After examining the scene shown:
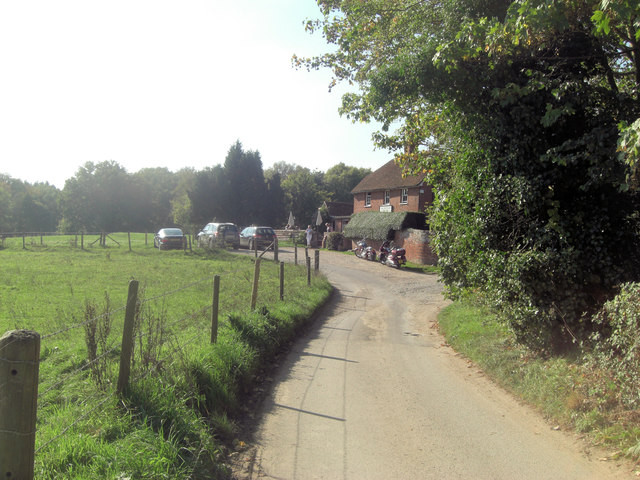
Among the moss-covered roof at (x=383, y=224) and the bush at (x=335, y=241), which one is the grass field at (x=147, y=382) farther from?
the bush at (x=335, y=241)

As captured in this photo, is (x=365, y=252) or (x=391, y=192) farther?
(x=391, y=192)

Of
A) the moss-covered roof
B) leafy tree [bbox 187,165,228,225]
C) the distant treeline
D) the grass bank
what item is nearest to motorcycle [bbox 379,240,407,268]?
the moss-covered roof

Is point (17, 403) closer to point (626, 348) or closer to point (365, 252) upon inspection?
point (626, 348)

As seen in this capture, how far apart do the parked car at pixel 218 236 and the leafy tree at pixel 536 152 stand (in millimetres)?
23599

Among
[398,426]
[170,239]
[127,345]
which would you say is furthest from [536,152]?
[170,239]

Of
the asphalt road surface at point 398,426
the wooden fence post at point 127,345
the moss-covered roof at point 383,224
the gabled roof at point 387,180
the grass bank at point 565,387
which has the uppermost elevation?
the gabled roof at point 387,180

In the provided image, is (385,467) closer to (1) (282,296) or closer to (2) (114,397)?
(2) (114,397)

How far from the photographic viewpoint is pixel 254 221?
2297 inches

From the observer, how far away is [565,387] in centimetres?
561

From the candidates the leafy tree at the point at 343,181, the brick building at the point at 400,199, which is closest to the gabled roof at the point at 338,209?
the brick building at the point at 400,199

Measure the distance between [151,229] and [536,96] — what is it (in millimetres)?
73349

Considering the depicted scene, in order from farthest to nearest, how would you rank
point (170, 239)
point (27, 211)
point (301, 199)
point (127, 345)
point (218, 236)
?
point (27, 211), point (301, 199), point (218, 236), point (170, 239), point (127, 345)

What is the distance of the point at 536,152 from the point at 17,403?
6.97 metres

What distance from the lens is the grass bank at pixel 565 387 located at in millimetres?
4578
